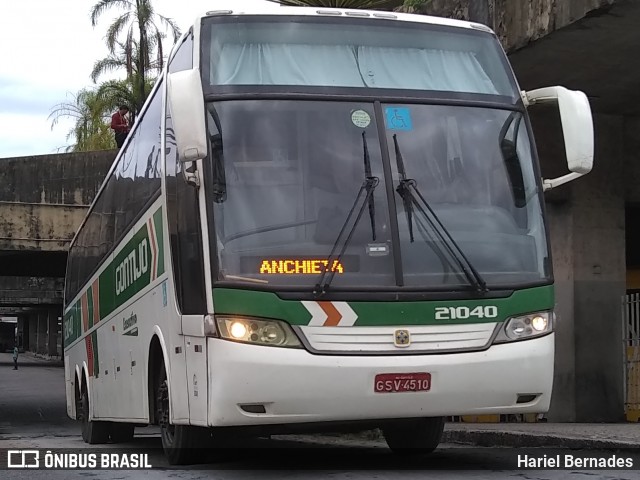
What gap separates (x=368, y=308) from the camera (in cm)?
716

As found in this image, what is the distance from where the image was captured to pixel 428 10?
1471 centimetres

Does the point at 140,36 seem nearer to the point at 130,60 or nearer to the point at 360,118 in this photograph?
the point at 130,60

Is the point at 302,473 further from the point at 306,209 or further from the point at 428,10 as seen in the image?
the point at 428,10

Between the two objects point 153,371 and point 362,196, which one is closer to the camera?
point 362,196

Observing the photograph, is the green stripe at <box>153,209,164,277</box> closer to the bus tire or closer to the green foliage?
the bus tire

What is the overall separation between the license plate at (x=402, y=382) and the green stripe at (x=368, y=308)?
350 millimetres

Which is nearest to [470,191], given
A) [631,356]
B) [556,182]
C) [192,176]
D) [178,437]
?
[556,182]

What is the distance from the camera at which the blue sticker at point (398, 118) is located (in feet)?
25.4

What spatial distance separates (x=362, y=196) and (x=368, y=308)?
816mm

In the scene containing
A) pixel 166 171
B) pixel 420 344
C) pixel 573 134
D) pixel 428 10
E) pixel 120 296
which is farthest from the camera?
pixel 428 10

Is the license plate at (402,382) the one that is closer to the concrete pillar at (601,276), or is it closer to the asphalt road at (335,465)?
the asphalt road at (335,465)

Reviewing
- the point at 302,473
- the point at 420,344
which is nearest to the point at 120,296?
the point at 302,473

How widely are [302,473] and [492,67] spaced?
3.48 metres

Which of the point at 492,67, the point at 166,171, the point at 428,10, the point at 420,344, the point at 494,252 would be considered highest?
the point at 428,10
